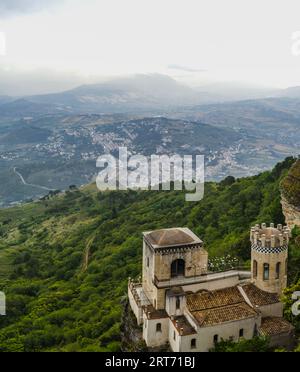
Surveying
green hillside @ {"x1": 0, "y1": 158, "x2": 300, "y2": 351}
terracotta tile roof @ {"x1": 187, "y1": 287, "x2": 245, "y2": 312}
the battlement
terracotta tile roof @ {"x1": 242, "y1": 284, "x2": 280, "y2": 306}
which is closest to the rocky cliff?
green hillside @ {"x1": 0, "y1": 158, "x2": 300, "y2": 351}

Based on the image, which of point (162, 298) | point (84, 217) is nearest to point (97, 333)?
point (162, 298)

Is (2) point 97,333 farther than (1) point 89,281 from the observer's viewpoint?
No

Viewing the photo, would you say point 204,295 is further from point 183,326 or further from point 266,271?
point 266,271

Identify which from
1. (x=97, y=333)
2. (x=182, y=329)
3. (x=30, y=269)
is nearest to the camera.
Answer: (x=182, y=329)

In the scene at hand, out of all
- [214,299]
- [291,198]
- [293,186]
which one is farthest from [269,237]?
[293,186]

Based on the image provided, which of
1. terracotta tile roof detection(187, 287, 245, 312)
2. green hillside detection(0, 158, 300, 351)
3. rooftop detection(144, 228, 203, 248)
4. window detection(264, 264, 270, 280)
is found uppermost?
rooftop detection(144, 228, 203, 248)

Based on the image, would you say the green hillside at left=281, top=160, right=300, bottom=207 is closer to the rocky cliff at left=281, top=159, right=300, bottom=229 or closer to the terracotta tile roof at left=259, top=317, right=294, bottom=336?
the rocky cliff at left=281, top=159, right=300, bottom=229

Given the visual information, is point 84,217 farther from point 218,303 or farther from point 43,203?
point 218,303
